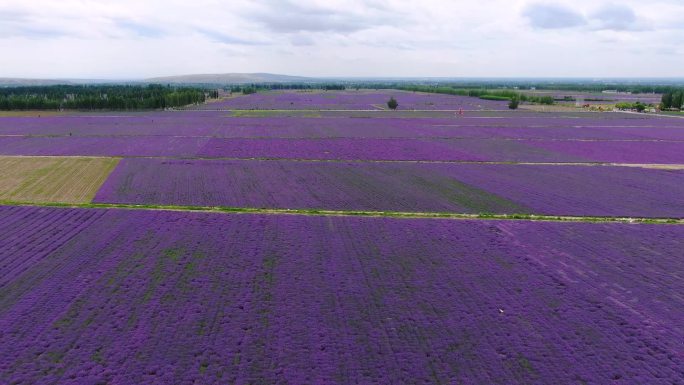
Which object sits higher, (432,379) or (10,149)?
Result: (10,149)

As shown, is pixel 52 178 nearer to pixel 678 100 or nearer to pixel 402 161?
pixel 402 161

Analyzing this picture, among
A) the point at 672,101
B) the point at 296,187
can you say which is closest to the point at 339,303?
the point at 296,187

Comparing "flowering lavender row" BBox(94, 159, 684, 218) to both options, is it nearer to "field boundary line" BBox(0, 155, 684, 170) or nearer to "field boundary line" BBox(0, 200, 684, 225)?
"field boundary line" BBox(0, 200, 684, 225)

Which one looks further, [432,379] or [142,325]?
[142,325]

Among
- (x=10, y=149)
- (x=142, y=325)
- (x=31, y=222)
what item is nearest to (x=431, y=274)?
(x=142, y=325)

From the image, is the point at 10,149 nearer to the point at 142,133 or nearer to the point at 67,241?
the point at 142,133

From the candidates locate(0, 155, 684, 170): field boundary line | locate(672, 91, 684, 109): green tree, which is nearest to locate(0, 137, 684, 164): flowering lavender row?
locate(0, 155, 684, 170): field boundary line
